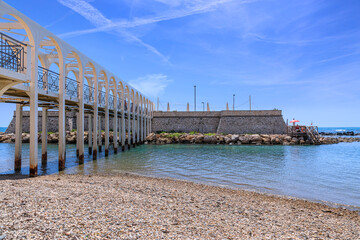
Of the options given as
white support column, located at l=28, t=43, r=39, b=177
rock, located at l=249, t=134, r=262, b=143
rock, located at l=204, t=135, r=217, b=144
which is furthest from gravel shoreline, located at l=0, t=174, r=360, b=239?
rock, located at l=249, t=134, r=262, b=143

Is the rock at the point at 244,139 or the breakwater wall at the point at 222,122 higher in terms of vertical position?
the breakwater wall at the point at 222,122

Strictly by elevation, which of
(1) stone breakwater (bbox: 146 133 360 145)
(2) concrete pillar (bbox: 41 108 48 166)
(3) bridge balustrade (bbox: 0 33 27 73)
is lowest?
(1) stone breakwater (bbox: 146 133 360 145)

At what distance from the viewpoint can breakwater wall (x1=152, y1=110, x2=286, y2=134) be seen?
43688 mm

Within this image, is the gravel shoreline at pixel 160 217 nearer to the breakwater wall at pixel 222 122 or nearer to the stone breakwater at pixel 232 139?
the stone breakwater at pixel 232 139

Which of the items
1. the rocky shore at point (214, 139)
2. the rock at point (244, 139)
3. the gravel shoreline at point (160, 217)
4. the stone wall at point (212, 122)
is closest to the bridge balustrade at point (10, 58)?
the gravel shoreline at point (160, 217)

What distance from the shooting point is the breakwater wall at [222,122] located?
143ft

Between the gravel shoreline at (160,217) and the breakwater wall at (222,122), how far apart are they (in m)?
36.8

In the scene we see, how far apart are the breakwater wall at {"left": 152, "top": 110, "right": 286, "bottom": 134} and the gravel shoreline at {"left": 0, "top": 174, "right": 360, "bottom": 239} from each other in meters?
36.8

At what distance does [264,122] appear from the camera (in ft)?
144

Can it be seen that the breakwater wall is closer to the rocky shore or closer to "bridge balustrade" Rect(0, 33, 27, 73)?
the rocky shore

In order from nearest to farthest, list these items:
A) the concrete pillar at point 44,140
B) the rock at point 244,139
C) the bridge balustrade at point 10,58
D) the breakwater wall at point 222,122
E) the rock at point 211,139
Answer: the bridge balustrade at point 10,58 → the concrete pillar at point 44,140 → the rock at point 244,139 → the rock at point 211,139 → the breakwater wall at point 222,122

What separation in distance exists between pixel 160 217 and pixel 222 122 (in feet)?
132

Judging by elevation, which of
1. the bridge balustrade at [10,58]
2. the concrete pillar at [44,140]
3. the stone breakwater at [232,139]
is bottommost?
the stone breakwater at [232,139]

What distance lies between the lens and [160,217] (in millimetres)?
5473
